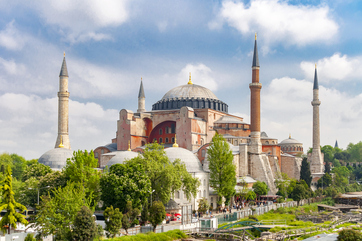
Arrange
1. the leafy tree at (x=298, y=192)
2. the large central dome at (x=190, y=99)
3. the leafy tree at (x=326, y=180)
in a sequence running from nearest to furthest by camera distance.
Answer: the leafy tree at (x=298, y=192) → the large central dome at (x=190, y=99) → the leafy tree at (x=326, y=180)

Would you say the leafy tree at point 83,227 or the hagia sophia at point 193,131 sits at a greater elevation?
the hagia sophia at point 193,131

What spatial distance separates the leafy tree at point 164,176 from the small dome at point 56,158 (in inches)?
432

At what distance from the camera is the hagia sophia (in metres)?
40.8

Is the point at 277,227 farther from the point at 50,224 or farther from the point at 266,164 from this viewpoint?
the point at 266,164

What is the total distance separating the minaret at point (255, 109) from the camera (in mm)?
42188

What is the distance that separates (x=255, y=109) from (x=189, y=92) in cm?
916

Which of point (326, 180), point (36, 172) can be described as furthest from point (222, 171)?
point (326, 180)

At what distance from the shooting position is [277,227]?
82.6 feet

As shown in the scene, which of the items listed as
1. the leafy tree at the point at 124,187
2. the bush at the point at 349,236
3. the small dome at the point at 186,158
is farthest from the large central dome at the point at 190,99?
the bush at the point at 349,236

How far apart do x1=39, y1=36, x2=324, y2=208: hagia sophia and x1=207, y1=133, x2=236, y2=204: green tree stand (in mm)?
3676

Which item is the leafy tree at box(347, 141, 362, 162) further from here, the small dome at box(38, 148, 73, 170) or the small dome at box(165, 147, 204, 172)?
the small dome at box(38, 148, 73, 170)

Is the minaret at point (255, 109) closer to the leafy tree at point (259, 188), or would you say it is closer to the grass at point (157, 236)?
the leafy tree at point (259, 188)

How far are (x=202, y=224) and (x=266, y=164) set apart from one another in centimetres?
1856

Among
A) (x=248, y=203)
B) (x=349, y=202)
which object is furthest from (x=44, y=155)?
(x=349, y=202)
